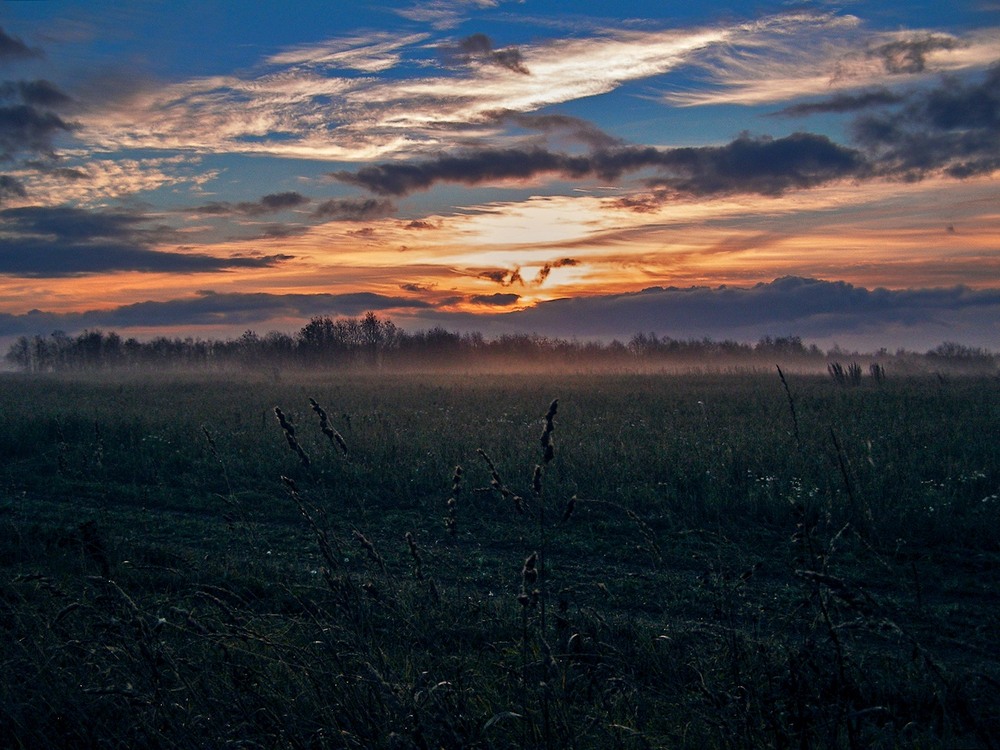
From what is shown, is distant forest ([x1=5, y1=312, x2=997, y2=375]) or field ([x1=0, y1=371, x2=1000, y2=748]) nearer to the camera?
field ([x1=0, y1=371, x2=1000, y2=748])

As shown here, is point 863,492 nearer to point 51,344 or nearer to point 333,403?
point 333,403

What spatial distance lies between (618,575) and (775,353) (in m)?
88.3

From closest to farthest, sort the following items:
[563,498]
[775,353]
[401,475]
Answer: [563,498], [401,475], [775,353]

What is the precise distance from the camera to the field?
370cm

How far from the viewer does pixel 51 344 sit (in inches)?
5595

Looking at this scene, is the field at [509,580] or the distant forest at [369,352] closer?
the field at [509,580]

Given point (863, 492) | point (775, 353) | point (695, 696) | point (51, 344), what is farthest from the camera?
point (51, 344)

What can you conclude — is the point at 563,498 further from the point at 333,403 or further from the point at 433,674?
the point at 333,403

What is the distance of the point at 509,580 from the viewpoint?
7.67 m

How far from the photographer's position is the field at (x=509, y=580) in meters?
3.70

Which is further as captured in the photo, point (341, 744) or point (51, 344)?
point (51, 344)

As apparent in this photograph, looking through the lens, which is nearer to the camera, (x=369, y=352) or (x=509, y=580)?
(x=509, y=580)

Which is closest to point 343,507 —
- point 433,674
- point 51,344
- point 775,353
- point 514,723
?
point 433,674

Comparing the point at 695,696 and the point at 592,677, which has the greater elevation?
the point at 592,677
